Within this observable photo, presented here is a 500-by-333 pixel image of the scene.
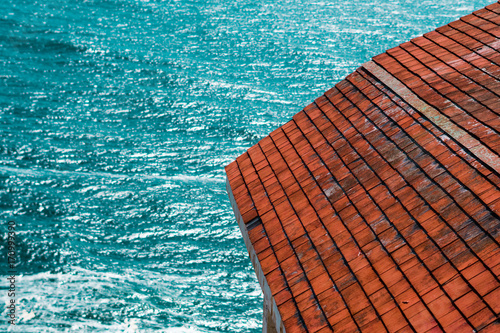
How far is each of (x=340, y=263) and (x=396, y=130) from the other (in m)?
3.14

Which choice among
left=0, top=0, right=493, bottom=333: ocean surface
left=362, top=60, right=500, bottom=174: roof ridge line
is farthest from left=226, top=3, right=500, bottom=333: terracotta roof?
left=0, top=0, right=493, bottom=333: ocean surface

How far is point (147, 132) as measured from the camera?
39.5 m

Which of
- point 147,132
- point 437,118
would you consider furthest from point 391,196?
point 147,132

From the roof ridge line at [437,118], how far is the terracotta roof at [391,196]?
0.02 meters

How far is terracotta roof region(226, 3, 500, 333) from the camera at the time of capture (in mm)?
6770

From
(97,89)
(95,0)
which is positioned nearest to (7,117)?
(97,89)

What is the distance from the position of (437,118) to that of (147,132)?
32917mm

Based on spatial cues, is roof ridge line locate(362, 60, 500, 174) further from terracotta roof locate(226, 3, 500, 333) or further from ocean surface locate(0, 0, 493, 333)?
ocean surface locate(0, 0, 493, 333)

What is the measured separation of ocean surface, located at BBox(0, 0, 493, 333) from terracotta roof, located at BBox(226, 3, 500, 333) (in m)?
16.7

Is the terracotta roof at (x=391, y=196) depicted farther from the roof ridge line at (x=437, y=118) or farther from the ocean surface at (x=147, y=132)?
the ocean surface at (x=147, y=132)

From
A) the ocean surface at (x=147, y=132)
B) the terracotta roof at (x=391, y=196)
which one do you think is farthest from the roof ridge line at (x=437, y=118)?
the ocean surface at (x=147, y=132)

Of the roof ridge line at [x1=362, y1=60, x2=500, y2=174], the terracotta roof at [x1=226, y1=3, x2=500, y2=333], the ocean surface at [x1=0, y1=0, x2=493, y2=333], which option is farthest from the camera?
the ocean surface at [x1=0, y1=0, x2=493, y2=333]

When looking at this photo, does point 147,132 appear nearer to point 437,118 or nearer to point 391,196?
point 437,118

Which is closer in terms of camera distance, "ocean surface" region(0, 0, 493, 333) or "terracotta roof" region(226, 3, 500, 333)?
"terracotta roof" region(226, 3, 500, 333)
